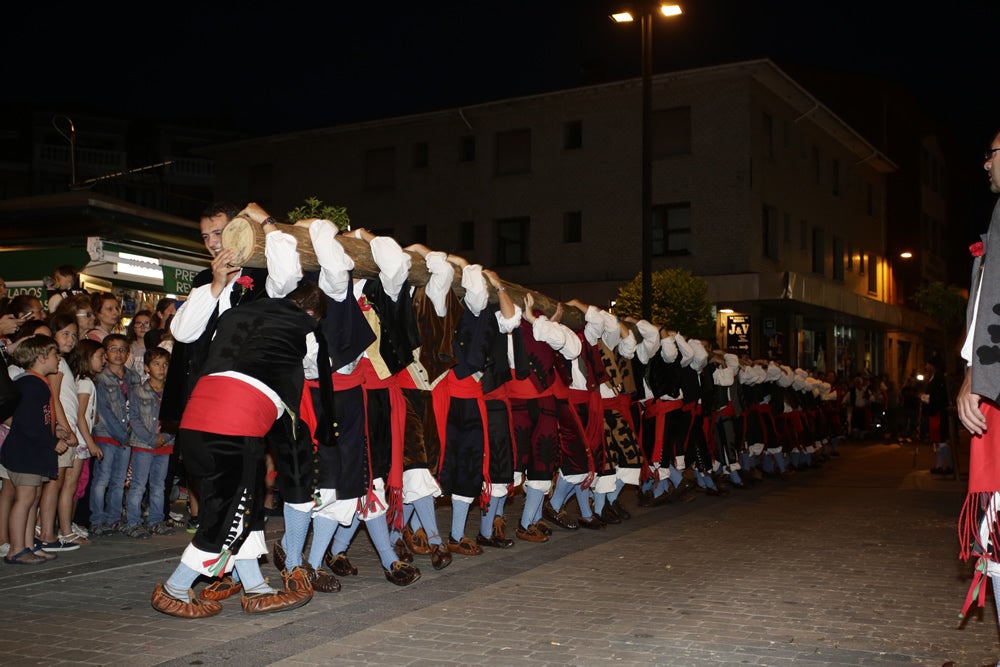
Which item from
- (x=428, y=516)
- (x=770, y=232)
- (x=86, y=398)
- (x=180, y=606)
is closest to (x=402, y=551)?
(x=428, y=516)

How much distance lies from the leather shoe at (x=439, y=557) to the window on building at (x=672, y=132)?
951 inches

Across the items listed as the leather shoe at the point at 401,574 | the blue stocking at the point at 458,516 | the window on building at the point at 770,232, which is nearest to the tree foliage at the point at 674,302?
the window on building at the point at 770,232

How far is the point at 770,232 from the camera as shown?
31219 millimetres

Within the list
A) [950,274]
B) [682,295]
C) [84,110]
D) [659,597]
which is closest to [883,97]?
[950,274]

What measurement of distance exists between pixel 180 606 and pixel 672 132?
87.6ft

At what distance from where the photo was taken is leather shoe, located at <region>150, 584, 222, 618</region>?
18.6 ft

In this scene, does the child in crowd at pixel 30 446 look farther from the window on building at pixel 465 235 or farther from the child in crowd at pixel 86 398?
the window on building at pixel 465 235

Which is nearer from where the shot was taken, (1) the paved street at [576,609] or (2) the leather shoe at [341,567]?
(1) the paved street at [576,609]

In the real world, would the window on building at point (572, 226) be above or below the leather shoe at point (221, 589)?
above

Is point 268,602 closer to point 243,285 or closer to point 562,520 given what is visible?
point 243,285

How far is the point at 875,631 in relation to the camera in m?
5.74

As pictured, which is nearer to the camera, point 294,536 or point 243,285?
point 243,285

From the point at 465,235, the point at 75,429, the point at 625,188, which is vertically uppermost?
the point at 625,188

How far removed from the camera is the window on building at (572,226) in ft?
105
